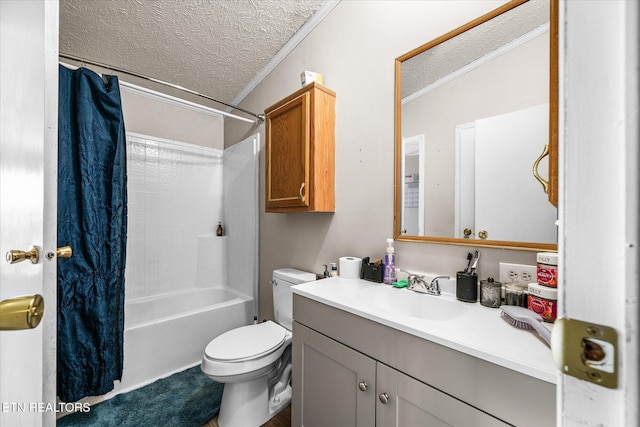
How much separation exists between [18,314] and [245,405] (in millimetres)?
1336

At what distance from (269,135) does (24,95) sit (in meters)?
1.26

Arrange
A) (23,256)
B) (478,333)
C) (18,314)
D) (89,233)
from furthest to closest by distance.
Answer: (89,233)
(478,333)
(23,256)
(18,314)

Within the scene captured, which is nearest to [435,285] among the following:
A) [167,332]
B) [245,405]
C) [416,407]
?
[416,407]

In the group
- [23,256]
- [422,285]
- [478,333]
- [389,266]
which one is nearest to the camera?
[23,256]

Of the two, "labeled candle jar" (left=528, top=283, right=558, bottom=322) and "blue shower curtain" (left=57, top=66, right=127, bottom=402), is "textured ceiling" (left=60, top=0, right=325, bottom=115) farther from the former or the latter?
"labeled candle jar" (left=528, top=283, right=558, bottom=322)

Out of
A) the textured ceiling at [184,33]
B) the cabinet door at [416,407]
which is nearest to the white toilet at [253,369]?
the cabinet door at [416,407]

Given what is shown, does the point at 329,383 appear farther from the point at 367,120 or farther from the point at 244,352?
the point at 367,120

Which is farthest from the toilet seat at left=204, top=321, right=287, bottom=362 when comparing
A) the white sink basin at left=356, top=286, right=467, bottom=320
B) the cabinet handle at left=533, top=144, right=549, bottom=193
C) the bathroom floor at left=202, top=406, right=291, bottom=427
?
the cabinet handle at left=533, top=144, right=549, bottom=193

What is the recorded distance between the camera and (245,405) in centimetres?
139

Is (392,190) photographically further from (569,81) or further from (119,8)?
(119,8)

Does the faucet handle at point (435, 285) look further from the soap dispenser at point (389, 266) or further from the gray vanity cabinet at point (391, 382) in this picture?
the gray vanity cabinet at point (391, 382)

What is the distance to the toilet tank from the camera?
166cm

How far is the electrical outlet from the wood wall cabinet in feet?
2.90

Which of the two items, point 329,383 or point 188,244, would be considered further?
point 188,244
